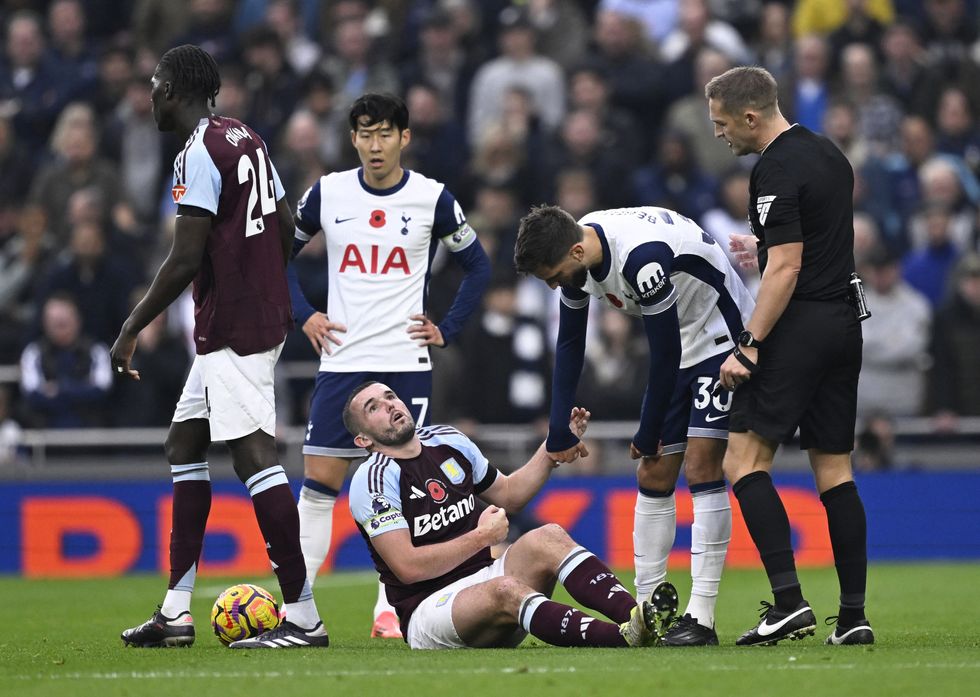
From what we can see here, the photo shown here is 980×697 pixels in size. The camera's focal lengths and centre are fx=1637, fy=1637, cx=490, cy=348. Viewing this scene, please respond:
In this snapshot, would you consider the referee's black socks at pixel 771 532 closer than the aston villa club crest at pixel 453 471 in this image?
Yes

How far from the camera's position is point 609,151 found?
16000 millimetres

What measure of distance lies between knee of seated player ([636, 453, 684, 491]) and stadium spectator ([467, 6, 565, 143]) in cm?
908

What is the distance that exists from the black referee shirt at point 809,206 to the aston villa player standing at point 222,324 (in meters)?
2.31

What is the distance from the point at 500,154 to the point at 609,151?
1074mm

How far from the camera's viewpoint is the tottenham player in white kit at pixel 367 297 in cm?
895

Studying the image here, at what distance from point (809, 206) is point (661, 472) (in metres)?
1.53

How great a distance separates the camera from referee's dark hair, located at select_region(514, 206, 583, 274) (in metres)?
7.27

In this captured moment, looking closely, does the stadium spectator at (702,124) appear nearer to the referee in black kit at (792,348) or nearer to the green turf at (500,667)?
the green turf at (500,667)

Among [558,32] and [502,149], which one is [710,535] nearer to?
[502,149]

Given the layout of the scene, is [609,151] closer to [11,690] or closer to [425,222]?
[425,222]

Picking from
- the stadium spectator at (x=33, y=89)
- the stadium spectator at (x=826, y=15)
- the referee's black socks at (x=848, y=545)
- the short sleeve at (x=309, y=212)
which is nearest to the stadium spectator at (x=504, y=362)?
the stadium spectator at (x=826, y=15)

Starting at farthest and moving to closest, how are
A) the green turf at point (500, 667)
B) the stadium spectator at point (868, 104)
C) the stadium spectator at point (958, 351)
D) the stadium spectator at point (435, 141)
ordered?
the stadium spectator at point (435, 141) → the stadium spectator at point (868, 104) → the stadium spectator at point (958, 351) → the green turf at point (500, 667)

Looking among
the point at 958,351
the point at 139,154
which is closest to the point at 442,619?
the point at 958,351

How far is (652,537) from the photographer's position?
316 inches
